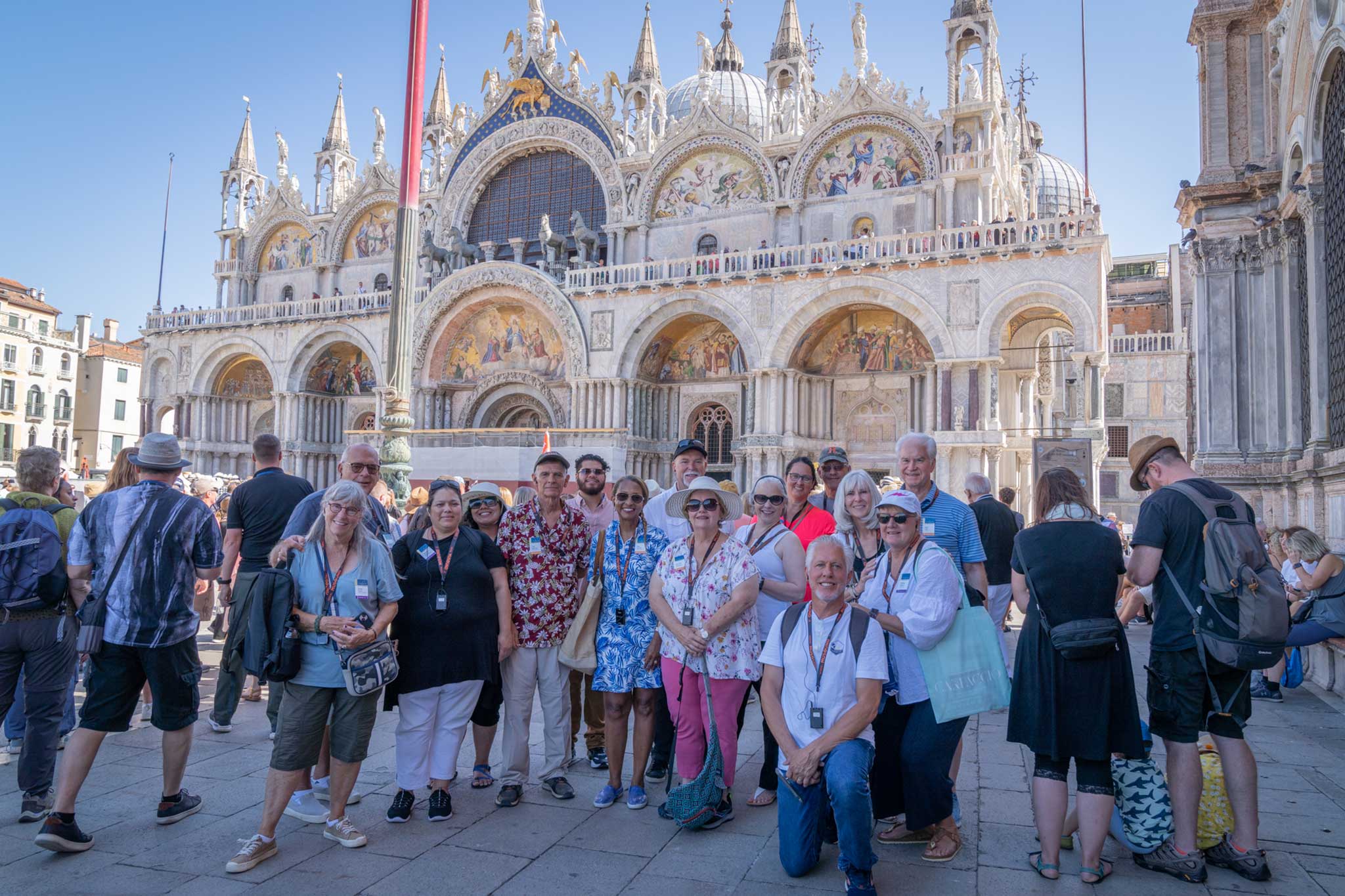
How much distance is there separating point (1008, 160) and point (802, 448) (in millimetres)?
10453

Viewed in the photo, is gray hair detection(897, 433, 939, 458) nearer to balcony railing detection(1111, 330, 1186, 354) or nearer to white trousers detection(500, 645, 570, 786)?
white trousers detection(500, 645, 570, 786)

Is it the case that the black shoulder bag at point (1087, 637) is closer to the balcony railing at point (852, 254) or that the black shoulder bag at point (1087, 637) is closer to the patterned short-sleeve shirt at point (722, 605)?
the patterned short-sleeve shirt at point (722, 605)

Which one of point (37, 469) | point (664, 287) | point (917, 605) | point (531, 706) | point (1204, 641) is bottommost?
point (531, 706)

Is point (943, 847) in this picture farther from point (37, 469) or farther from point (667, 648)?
point (37, 469)

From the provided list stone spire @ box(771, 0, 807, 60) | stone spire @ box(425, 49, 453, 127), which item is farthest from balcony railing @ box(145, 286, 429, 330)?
stone spire @ box(771, 0, 807, 60)

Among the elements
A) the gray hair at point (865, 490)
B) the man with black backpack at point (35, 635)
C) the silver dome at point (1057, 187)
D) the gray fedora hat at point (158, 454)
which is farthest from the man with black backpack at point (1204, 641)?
the silver dome at point (1057, 187)

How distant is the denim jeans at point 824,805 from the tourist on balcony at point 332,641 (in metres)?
2.06

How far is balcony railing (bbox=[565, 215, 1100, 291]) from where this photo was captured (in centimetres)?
1933

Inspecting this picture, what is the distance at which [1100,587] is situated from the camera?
4023 mm

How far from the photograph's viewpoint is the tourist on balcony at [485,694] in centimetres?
525

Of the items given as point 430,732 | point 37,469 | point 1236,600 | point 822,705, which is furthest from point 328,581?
point 1236,600

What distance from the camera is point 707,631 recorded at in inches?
181

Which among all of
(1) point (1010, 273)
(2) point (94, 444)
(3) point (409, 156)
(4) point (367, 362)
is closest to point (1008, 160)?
(1) point (1010, 273)

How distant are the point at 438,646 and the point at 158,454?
5.97ft
